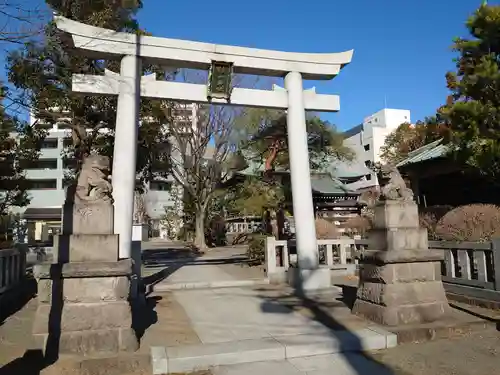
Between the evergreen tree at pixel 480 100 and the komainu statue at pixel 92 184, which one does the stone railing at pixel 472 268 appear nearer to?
the evergreen tree at pixel 480 100

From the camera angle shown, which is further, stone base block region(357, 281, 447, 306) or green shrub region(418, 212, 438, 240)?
green shrub region(418, 212, 438, 240)

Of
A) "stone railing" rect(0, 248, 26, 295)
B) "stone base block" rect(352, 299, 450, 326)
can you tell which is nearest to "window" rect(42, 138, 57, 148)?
"stone railing" rect(0, 248, 26, 295)

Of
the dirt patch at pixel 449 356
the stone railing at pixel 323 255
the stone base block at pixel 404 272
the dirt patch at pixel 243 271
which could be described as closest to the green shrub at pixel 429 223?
the stone railing at pixel 323 255

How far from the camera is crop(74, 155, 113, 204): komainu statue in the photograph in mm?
5461

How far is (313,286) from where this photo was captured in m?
9.32

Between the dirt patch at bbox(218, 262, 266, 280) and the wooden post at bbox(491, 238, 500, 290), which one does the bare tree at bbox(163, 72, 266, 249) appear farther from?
the wooden post at bbox(491, 238, 500, 290)

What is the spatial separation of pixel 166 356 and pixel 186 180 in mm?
22444

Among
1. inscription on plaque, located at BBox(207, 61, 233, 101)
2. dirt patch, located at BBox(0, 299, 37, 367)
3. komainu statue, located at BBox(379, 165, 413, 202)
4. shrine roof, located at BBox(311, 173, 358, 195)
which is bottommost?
dirt patch, located at BBox(0, 299, 37, 367)

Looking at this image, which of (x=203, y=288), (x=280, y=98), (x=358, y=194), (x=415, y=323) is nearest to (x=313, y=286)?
(x=203, y=288)

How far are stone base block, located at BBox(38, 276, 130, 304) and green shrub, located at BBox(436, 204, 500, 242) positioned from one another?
6.70m

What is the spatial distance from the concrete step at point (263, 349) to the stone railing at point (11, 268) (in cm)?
513

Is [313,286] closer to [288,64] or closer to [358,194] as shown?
[288,64]

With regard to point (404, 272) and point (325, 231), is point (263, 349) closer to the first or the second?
point (404, 272)

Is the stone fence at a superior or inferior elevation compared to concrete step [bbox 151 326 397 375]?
superior
